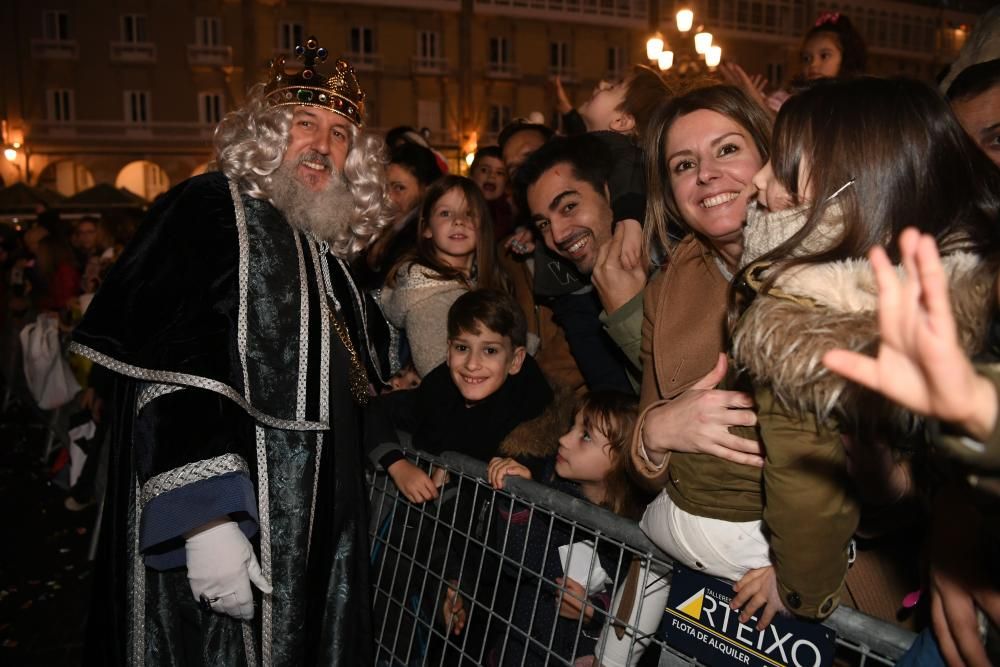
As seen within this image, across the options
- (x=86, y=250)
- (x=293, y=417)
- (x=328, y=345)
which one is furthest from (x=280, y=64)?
(x=86, y=250)

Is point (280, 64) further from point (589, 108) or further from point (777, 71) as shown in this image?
point (777, 71)

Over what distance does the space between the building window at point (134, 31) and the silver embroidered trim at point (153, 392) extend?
86.6ft

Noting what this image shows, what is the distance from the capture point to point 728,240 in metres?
1.97

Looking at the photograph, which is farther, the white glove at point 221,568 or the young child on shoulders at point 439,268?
the young child on shoulders at point 439,268

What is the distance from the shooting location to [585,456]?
236cm

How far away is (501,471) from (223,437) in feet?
2.68

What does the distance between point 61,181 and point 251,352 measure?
2728cm

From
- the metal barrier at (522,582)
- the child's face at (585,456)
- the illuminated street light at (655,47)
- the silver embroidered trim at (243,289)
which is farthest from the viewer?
the illuminated street light at (655,47)

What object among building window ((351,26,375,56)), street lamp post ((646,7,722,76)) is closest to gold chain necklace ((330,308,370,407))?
street lamp post ((646,7,722,76))

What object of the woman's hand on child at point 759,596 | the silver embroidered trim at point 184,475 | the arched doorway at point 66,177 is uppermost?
the arched doorway at point 66,177

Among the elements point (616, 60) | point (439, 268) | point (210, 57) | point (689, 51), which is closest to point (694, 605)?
point (439, 268)

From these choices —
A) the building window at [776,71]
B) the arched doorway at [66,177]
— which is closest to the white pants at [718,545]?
the arched doorway at [66,177]

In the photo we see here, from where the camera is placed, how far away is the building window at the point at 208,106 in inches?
954

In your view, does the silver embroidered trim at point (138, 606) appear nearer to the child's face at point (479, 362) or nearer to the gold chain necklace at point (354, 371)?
the gold chain necklace at point (354, 371)
